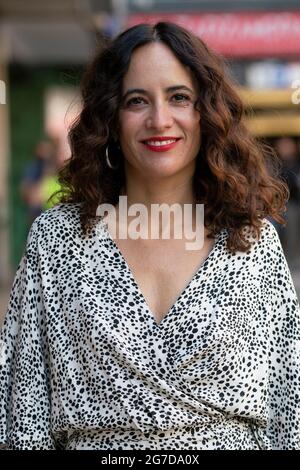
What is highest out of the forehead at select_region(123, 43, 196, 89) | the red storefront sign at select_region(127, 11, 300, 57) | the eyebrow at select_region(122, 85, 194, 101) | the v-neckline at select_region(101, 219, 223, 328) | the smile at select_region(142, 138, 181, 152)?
the red storefront sign at select_region(127, 11, 300, 57)

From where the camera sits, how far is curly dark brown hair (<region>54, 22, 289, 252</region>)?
7.44 ft

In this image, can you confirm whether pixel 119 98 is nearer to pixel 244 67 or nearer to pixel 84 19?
pixel 84 19

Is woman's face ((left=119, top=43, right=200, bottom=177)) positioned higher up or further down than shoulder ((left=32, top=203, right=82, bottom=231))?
higher up

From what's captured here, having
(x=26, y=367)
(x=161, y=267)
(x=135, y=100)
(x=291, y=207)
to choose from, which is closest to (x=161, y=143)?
(x=135, y=100)

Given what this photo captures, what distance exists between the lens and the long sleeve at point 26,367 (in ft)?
7.11

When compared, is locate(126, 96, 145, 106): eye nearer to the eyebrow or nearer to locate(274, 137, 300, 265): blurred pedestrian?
the eyebrow

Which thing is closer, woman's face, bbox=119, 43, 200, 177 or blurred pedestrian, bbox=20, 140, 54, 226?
woman's face, bbox=119, 43, 200, 177

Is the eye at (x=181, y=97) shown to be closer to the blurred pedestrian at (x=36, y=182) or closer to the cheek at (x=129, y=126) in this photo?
the cheek at (x=129, y=126)

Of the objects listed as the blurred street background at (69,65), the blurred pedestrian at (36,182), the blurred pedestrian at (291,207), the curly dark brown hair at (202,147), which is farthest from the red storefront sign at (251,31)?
the curly dark brown hair at (202,147)

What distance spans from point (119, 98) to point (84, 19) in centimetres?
791

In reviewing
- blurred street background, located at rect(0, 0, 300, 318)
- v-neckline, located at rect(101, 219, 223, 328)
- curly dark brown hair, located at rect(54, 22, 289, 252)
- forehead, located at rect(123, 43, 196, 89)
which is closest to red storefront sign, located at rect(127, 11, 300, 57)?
blurred street background, located at rect(0, 0, 300, 318)

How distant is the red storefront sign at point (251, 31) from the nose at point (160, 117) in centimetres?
821

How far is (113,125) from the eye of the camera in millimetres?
2326
